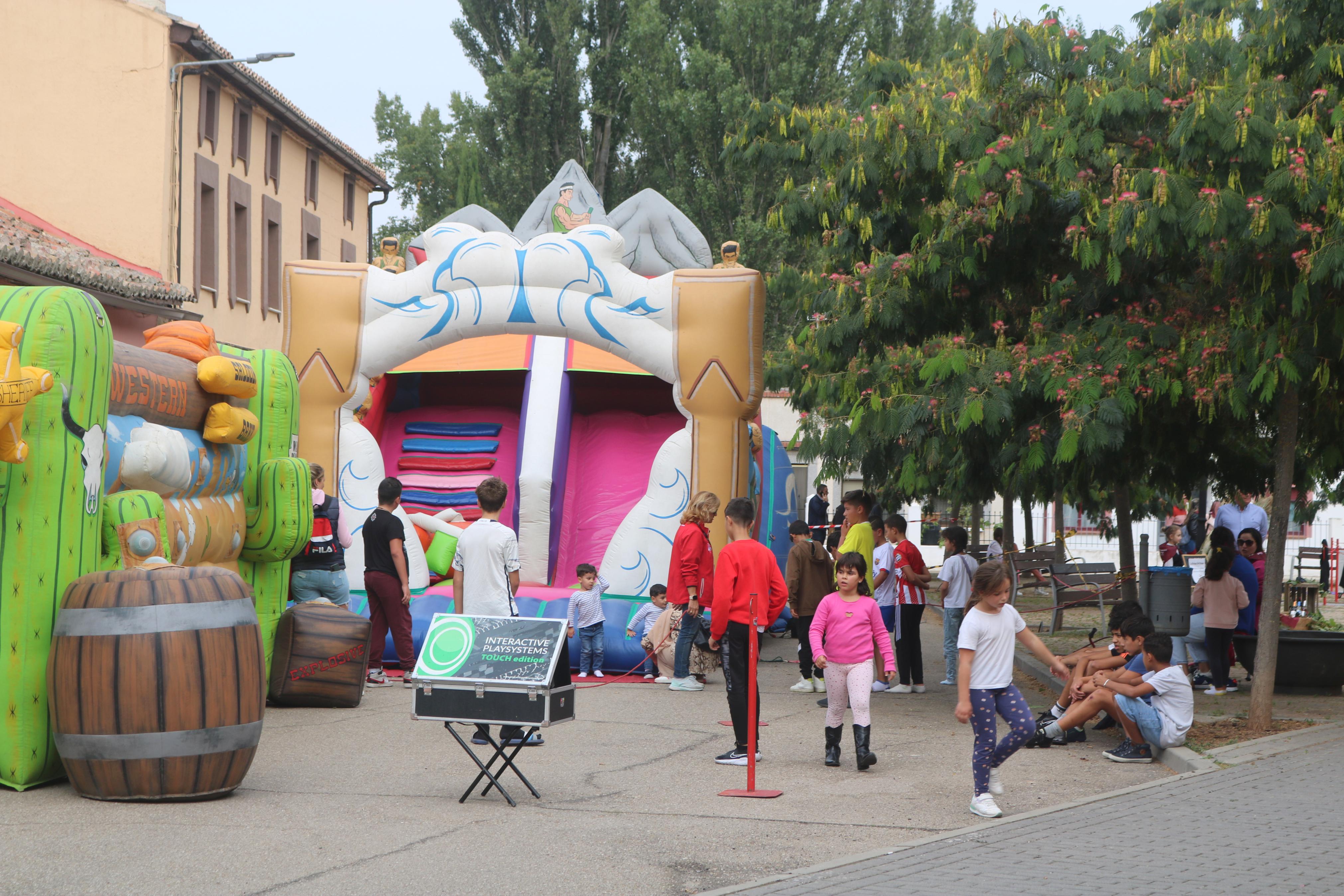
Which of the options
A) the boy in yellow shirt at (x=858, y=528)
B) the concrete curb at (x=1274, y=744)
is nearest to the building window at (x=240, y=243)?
the boy in yellow shirt at (x=858, y=528)

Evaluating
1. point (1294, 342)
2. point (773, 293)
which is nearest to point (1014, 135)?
point (1294, 342)

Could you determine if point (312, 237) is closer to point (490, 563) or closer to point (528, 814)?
point (490, 563)

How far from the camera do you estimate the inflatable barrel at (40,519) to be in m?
6.81

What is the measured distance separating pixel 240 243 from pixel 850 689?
22165mm

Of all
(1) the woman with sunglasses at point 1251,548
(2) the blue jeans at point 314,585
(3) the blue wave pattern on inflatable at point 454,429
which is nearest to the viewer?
(2) the blue jeans at point 314,585

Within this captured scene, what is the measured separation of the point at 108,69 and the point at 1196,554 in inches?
752

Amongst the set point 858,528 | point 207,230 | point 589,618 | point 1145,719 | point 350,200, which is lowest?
point 1145,719

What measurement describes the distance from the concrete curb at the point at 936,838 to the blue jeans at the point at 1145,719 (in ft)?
1.46

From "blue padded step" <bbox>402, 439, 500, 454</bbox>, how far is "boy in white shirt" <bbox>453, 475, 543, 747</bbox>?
17.0 ft

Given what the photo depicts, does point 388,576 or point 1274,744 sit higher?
point 388,576

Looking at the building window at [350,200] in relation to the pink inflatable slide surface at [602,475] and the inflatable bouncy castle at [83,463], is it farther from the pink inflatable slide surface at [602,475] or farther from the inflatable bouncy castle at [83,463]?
the inflatable bouncy castle at [83,463]

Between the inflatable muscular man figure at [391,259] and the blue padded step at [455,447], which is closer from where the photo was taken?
the inflatable muscular man figure at [391,259]

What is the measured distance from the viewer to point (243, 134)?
2748 centimetres

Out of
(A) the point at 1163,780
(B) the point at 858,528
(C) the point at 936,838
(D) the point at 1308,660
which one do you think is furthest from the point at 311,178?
(C) the point at 936,838
